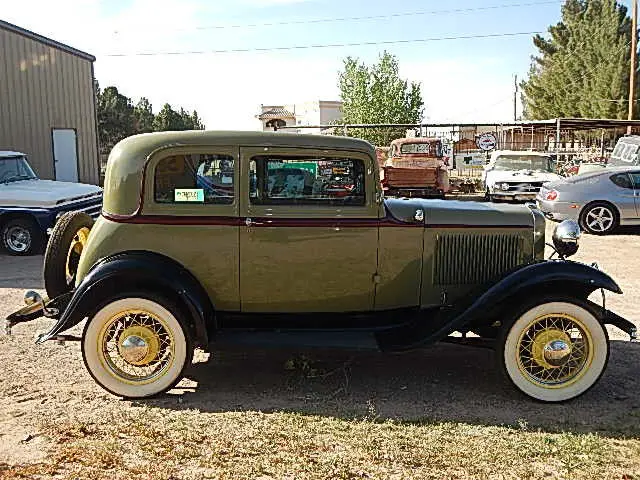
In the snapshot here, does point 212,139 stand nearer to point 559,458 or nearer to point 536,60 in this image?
point 559,458

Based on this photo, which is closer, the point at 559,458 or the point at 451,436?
the point at 559,458

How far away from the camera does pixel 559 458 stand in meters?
3.58

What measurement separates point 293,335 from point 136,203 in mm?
1450

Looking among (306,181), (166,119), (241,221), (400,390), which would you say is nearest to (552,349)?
(400,390)

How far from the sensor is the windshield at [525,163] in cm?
1741

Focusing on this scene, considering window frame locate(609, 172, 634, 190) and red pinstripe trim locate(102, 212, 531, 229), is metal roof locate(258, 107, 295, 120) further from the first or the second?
red pinstripe trim locate(102, 212, 531, 229)

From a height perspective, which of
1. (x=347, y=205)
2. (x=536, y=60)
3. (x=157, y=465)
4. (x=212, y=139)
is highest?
(x=536, y=60)

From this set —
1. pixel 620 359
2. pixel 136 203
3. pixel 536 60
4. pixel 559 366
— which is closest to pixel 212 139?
pixel 136 203

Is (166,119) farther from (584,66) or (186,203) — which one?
(186,203)

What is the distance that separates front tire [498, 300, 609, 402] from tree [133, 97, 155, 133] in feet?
136

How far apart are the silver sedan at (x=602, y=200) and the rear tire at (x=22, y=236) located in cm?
903

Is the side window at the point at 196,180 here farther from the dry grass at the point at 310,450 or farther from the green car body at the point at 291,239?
the dry grass at the point at 310,450

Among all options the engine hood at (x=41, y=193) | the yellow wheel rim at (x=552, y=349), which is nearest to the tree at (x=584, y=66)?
the engine hood at (x=41, y=193)

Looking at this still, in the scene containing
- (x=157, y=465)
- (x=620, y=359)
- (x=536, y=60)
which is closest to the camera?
(x=157, y=465)
